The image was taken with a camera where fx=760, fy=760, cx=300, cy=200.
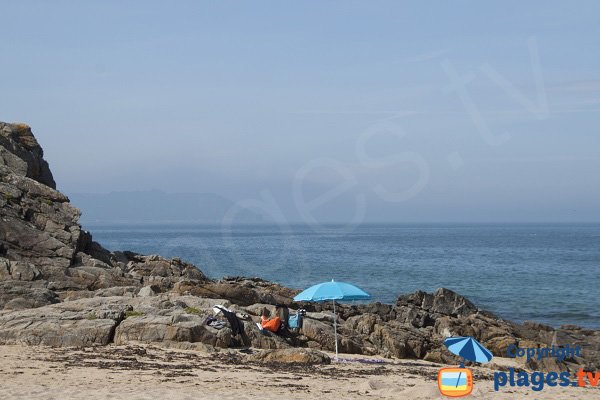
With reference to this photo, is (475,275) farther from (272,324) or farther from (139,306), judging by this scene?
(139,306)

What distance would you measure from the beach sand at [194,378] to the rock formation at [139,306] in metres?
1.02

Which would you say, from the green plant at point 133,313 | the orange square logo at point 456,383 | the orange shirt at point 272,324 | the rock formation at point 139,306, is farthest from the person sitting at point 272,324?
the orange square logo at point 456,383

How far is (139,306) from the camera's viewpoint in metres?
25.1

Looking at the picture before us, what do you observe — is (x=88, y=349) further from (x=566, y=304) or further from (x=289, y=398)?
(x=566, y=304)

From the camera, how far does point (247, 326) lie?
959 inches

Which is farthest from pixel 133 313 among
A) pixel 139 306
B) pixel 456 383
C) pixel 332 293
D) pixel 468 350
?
pixel 456 383

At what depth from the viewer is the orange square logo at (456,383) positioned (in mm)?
16328

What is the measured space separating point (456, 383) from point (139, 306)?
39.8 feet

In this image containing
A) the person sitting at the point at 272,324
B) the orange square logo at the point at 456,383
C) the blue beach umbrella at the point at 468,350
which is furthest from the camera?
the person sitting at the point at 272,324

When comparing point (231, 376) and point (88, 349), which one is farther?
point (88, 349)

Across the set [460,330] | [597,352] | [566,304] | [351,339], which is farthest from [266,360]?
[566,304]

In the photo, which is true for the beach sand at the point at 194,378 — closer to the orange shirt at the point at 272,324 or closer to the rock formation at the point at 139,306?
the rock formation at the point at 139,306

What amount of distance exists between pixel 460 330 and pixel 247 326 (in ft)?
42.5

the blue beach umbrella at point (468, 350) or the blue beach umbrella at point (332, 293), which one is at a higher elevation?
the blue beach umbrella at point (332, 293)
